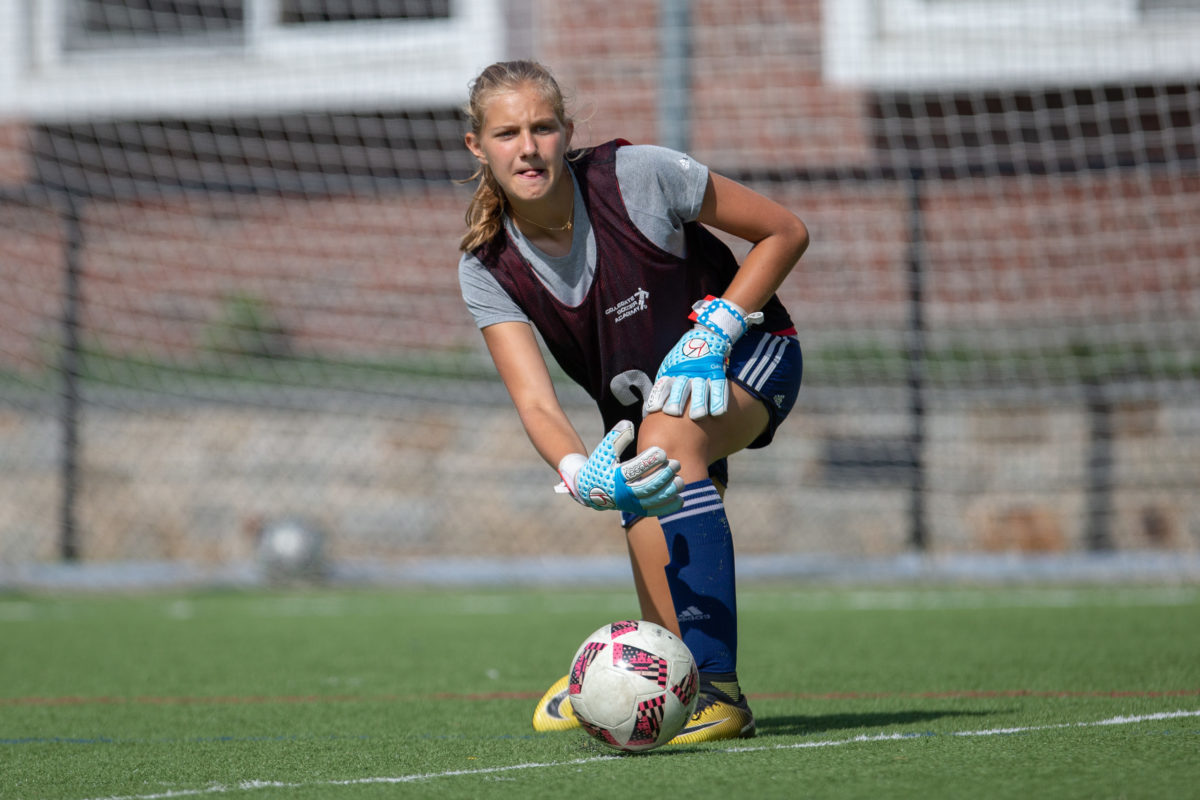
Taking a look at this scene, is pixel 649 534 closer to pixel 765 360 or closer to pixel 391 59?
pixel 765 360

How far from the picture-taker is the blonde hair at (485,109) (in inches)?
115

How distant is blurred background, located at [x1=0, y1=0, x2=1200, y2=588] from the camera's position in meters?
7.05

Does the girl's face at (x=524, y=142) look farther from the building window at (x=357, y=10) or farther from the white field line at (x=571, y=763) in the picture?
the building window at (x=357, y=10)

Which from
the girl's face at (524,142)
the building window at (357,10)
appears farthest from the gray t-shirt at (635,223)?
the building window at (357,10)

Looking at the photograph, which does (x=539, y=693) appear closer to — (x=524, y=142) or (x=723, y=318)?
(x=723, y=318)

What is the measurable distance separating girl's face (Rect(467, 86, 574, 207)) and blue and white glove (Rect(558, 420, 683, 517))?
57cm

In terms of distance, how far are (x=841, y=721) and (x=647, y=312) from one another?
3.16ft

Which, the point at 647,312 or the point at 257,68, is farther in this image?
the point at 257,68

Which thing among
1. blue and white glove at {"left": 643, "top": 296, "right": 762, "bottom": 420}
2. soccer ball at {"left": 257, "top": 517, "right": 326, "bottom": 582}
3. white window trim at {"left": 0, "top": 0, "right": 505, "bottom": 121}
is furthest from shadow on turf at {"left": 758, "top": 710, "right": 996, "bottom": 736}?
white window trim at {"left": 0, "top": 0, "right": 505, "bottom": 121}

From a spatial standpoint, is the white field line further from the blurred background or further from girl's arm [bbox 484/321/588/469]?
the blurred background

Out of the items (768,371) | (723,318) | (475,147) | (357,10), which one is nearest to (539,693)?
(768,371)

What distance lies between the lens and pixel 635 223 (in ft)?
9.95

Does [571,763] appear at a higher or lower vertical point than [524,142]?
lower

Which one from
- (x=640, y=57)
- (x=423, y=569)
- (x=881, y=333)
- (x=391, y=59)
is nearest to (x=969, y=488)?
(x=881, y=333)
